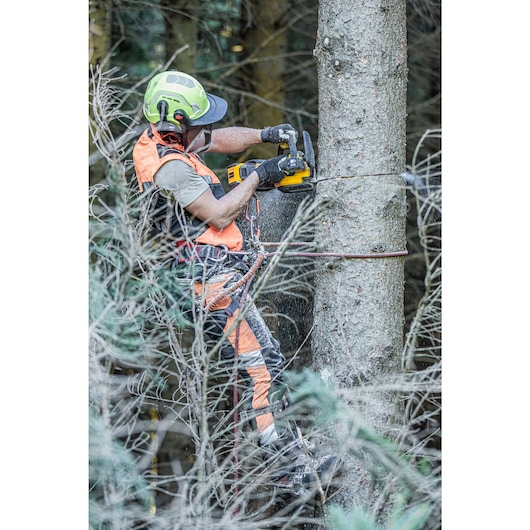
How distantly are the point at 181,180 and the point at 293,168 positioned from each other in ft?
1.43

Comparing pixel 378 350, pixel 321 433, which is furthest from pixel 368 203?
pixel 321 433

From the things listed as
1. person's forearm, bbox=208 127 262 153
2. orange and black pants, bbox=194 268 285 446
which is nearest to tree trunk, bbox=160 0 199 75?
person's forearm, bbox=208 127 262 153

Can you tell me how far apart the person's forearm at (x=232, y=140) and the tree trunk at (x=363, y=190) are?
17.1 inches

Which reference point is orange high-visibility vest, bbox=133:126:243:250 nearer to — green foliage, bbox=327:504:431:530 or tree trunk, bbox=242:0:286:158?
green foliage, bbox=327:504:431:530

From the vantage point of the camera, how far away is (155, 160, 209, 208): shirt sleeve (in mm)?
2627

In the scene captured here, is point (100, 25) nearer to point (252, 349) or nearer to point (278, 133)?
A: point (278, 133)

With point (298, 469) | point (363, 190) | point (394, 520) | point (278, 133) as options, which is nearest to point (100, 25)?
point (278, 133)

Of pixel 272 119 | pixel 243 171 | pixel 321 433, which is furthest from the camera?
pixel 272 119

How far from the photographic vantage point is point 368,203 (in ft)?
8.91

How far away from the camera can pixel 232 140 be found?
10.3ft

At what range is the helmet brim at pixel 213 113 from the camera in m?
2.74

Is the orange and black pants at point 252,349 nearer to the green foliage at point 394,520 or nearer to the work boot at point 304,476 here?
the work boot at point 304,476
